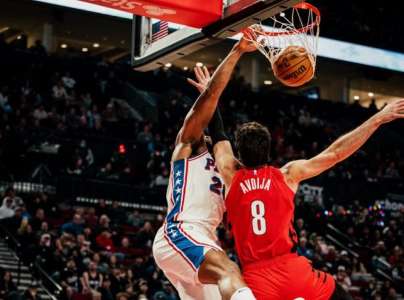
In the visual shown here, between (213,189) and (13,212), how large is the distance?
10.3m

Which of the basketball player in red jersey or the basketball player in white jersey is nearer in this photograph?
the basketball player in red jersey

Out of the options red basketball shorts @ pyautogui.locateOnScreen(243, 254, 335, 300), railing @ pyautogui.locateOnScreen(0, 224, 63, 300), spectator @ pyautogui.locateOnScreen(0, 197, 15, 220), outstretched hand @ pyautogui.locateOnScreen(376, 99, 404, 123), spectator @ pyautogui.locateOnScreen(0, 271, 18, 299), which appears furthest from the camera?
spectator @ pyautogui.locateOnScreen(0, 197, 15, 220)

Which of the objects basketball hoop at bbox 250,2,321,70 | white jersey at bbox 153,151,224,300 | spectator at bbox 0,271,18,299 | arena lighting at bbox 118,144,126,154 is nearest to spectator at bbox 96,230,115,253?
spectator at bbox 0,271,18,299

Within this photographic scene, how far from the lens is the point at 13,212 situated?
623 inches

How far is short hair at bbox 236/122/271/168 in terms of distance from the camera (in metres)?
5.79

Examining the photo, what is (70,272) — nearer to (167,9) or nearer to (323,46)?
(167,9)

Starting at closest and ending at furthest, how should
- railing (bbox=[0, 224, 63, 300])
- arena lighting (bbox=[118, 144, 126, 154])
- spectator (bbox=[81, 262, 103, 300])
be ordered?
spectator (bbox=[81, 262, 103, 300])
railing (bbox=[0, 224, 63, 300])
arena lighting (bbox=[118, 144, 126, 154])

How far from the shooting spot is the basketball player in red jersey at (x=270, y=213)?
18.1 feet

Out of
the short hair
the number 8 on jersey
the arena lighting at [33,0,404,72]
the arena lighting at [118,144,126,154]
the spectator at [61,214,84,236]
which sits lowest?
the spectator at [61,214,84,236]

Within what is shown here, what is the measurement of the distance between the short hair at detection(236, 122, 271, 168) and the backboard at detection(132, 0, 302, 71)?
3.05ft

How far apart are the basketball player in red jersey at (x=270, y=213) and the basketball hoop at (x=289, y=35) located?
3.28ft

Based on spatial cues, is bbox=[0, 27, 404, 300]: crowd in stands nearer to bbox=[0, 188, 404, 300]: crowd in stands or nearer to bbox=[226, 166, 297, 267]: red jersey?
bbox=[0, 188, 404, 300]: crowd in stands

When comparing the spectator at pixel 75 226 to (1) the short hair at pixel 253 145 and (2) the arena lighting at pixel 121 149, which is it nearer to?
(2) the arena lighting at pixel 121 149

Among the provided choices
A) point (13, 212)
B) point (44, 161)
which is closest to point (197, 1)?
A: point (13, 212)
